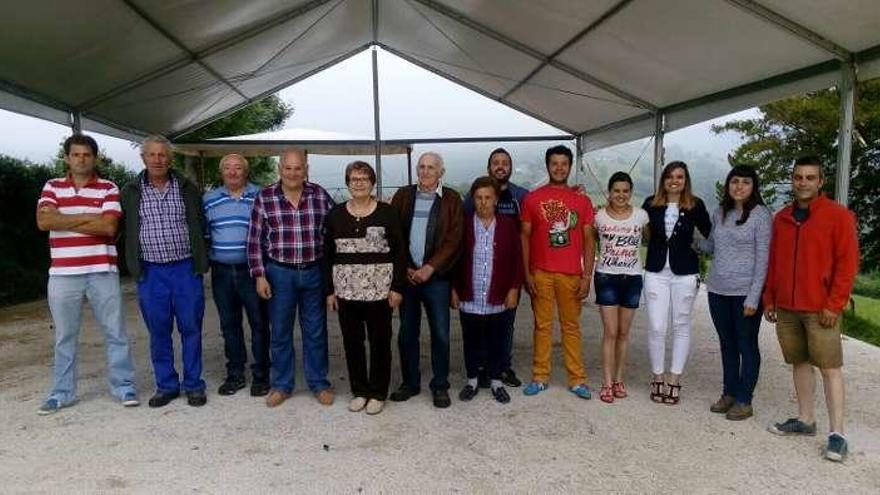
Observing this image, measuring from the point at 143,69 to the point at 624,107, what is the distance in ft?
15.9

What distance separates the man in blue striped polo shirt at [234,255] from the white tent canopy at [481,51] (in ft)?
5.72

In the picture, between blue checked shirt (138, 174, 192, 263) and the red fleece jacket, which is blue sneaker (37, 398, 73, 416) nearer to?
blue checked shirt (138, 174, 192, 263)

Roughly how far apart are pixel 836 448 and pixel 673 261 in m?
1.06

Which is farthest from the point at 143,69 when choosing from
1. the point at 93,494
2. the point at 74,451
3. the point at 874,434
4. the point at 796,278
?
the point at 874,434

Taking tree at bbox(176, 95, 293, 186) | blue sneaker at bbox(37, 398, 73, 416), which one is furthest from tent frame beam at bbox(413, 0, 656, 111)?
tree at bbox(176, 95, 293, 186)

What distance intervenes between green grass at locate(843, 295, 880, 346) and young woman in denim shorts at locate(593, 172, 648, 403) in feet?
15.3

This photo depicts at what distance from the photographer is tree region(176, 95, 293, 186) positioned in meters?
12.6

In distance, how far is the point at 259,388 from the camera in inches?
126

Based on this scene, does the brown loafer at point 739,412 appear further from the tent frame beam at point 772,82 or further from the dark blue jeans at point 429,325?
the tent frame beam at point 772,82

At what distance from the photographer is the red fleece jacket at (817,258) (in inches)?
92.3

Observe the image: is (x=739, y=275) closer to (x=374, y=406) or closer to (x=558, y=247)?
(x=558, y=247)

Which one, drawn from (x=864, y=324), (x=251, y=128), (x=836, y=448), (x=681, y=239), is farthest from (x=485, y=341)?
(x=251, y=128)

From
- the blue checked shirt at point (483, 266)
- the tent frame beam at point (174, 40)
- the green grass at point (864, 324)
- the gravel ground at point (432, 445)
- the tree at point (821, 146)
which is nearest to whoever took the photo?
the gravel ground at point (432, 445)

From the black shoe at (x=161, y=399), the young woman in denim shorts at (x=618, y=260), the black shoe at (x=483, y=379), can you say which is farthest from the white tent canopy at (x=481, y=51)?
the black shoe at (x=483, y=379)
